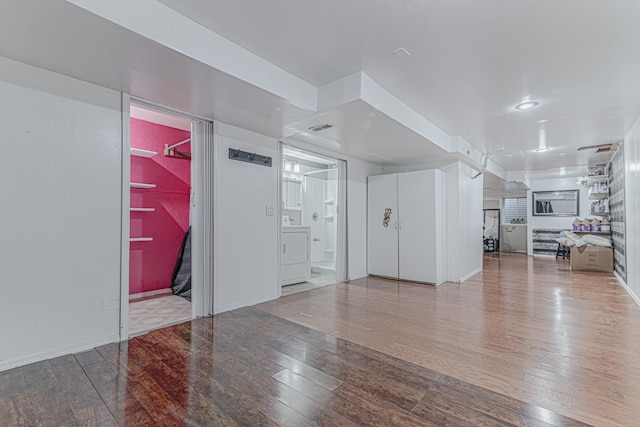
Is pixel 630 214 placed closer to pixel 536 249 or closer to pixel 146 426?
pixel 536 249

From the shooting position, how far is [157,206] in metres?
4.26

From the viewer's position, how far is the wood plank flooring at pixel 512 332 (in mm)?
1838

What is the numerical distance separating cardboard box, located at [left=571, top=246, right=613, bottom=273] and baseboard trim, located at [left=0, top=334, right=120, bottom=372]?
786 centimetres

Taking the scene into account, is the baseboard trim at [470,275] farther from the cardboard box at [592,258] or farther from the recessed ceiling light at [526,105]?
the recessed ceiling light at [526,105]

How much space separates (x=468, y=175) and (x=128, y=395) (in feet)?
18.9

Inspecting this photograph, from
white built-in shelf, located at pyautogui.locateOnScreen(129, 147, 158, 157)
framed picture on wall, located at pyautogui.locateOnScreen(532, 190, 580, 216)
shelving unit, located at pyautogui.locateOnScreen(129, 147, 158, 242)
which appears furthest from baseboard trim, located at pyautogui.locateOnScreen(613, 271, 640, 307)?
white built-in shelf, located at pyautogui.locateOnScreen(129, 147, 158, 157)

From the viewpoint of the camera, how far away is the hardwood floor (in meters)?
1.61

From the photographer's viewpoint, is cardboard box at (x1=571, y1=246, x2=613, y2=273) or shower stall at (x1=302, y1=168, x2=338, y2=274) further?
shower stall at (x1=302, y1=168, x2=338, y2=274)

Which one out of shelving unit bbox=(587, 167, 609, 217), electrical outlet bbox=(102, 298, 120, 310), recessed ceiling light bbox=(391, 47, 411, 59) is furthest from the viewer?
shelving unit bbox=(587, 167, 609, 217)

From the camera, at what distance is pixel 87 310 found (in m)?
2.41

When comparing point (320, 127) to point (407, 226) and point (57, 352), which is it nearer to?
point (407, 226)

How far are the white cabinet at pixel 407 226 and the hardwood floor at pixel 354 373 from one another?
149 cm

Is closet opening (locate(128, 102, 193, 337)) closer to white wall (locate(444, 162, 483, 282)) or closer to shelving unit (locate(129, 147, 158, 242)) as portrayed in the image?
shelving unit (locate(129, 147, 158, 242))

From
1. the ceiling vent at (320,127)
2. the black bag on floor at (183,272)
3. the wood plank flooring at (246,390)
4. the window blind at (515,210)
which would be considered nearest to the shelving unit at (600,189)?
the window blind at (515,210)
